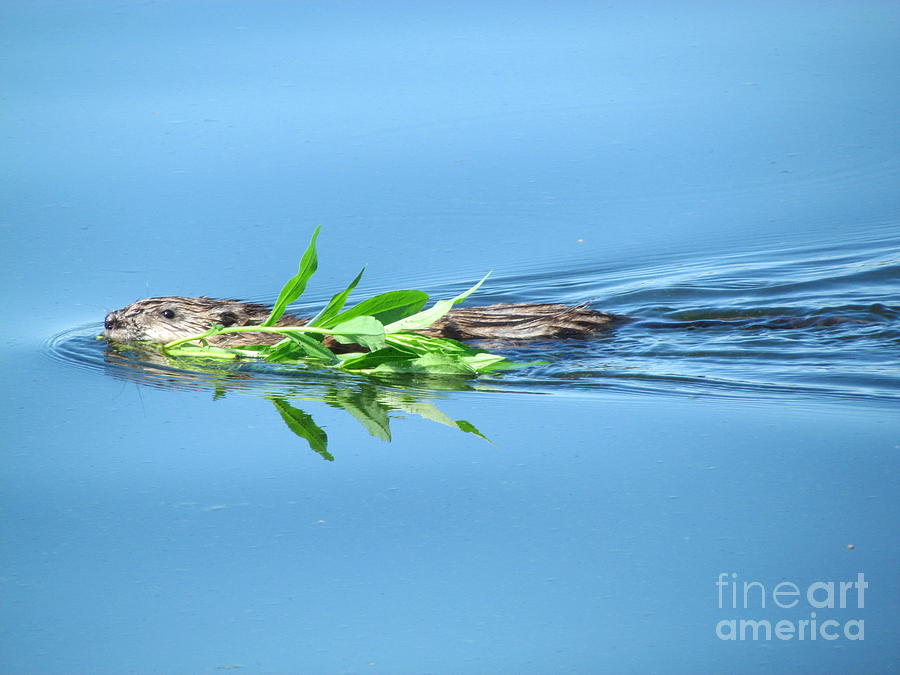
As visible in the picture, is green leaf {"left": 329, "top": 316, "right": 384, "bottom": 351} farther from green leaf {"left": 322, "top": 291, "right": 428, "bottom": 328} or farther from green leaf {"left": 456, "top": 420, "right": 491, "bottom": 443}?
green leaf {"left": 456, "top": 420, "right": 491, "bottom": 443}

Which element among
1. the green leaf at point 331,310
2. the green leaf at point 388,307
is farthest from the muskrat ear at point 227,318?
the green leaf at point 388,307

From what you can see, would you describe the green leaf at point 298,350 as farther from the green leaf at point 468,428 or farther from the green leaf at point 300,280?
the green leaf at point 468,428

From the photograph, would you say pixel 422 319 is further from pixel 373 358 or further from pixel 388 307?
pixel 373 358

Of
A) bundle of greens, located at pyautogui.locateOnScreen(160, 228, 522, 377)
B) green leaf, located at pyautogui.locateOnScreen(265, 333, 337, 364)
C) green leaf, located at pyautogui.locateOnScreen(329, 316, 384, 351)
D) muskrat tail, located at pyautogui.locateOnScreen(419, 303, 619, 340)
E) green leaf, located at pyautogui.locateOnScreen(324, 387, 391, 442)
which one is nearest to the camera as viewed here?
green leaf, located at pyautogui.locateOnScreen(324, 387, 391, 442)

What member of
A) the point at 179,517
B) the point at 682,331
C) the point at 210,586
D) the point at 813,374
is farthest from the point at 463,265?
the point at 210,586

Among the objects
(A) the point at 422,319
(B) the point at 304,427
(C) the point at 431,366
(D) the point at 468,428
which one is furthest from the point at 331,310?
(D) the point at 468,428

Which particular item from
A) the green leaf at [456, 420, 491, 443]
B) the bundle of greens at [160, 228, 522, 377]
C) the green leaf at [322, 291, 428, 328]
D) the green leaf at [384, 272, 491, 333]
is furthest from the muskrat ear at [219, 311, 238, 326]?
the green leaf at [456, 420, 491, 443]

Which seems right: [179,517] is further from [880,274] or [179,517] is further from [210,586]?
[880,274]
